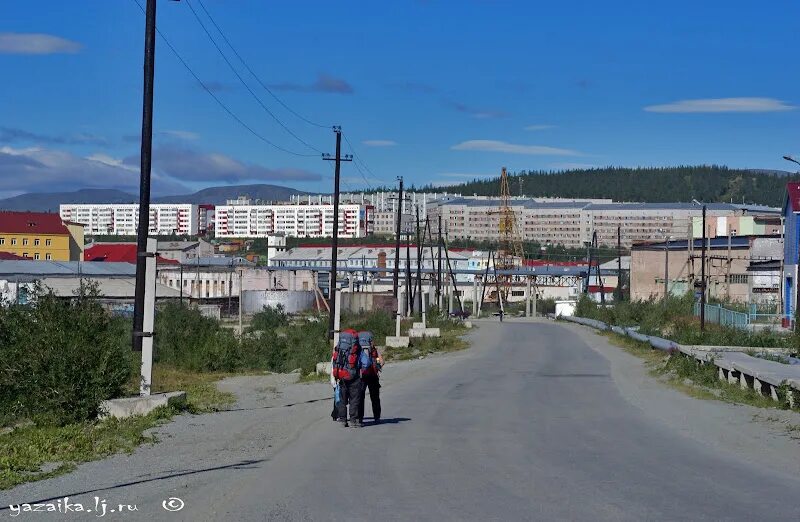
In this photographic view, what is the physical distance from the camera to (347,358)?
624 inches

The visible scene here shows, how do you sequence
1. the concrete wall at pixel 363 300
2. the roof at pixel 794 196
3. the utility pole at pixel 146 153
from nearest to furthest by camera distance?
the utility pole at pixel 146 153 → the roof at pixel 794 196 → the concrete wall at pixel 363 300

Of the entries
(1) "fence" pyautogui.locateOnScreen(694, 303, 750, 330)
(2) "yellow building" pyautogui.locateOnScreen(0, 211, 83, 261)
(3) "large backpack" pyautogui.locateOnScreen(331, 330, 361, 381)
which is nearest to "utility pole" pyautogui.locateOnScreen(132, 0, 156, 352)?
(3) "large backpack" pyautogui.locateOnScreen(331, 330, 361, 381)

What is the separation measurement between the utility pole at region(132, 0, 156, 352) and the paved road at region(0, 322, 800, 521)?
435cm

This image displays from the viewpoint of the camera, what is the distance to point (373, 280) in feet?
411

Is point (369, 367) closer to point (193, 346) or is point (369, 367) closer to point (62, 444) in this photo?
point (62, 444)

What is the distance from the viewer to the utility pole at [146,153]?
20375 mm

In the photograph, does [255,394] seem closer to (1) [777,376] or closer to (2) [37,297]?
(2) [37,297]

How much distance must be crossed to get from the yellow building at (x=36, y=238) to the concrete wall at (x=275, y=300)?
27.8 m

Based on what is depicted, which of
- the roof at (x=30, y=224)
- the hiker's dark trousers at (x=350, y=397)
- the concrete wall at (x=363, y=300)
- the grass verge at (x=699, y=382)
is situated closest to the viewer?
the hiker's dark trousers at (x=350, y=397)

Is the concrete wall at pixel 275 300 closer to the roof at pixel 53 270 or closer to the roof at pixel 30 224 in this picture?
the roof at pixel 53 270

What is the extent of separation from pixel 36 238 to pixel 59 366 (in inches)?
3997

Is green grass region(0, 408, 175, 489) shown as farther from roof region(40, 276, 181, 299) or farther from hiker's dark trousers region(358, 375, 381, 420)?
roof region(40, 276, 181, 299)

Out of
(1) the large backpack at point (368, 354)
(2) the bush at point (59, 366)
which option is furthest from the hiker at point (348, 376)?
(2) the bush at point (59, 366)

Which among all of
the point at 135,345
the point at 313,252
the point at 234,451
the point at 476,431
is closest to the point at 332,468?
the point at 234,451
